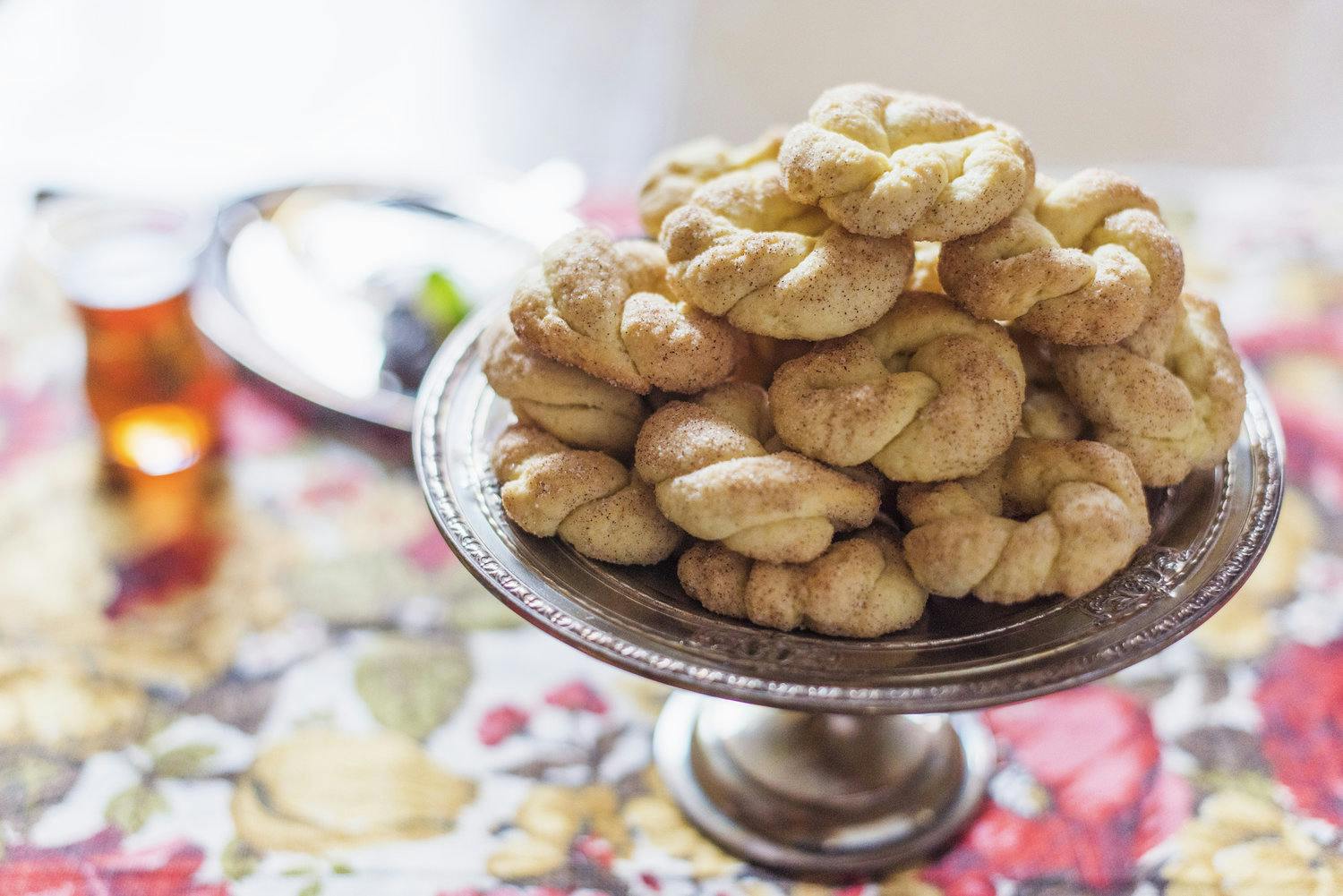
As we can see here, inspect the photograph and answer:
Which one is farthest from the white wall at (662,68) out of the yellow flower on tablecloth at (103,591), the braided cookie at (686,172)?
the braided cookie at (686,172)

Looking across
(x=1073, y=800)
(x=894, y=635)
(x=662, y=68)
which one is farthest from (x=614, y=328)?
(x=662, y=68)

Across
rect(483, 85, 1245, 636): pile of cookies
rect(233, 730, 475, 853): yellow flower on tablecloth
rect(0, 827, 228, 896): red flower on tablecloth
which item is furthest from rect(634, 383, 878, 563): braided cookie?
rect(0, 827, 228, 896): red flower on tablecloth

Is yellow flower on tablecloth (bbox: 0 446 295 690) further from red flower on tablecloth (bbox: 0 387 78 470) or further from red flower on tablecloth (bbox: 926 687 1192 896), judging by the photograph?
red flower on tablecloth (bbox: 926 687 1192 896)

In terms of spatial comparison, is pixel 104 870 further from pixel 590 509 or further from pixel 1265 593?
pixel 1265 593

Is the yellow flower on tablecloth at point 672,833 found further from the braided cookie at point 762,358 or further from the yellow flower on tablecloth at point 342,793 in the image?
the braided cookie at point 762,358

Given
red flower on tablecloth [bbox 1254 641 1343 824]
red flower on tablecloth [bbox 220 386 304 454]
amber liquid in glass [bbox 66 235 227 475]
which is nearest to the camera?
red flower on tablecloth [bbox 1254 641 1343 824]

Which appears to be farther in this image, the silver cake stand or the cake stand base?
the cake stand base
